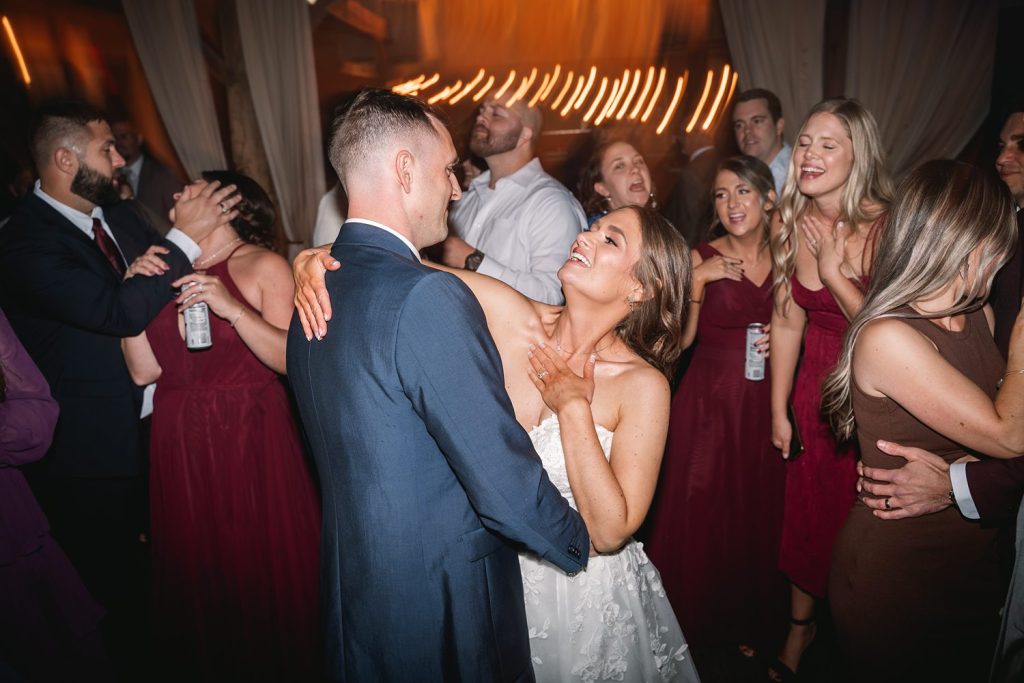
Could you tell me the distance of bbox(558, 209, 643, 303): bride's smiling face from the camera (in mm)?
1732

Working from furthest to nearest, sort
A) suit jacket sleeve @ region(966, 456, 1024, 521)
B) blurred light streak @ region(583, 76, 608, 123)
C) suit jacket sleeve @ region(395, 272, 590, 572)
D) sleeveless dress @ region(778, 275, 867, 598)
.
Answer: blurred light streak @ region(583, 76, 608, 123) < sleeveless dress @ region(778, 275, 867, 598) < suit jacket sleeve @ region(966, 456, 1024, 521) < suit jacket sleeve @ region(395, 272, 590, 572)

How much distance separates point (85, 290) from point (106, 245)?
0.53 meters

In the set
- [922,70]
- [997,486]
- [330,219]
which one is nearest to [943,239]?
[997,486]

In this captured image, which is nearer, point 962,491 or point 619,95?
Answer: point 962,491

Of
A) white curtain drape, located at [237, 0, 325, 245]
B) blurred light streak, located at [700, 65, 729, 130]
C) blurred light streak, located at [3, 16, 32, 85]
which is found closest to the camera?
white curtain drape, located at [237, 0, 325, 245]

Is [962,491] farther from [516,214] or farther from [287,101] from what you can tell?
[287,101]

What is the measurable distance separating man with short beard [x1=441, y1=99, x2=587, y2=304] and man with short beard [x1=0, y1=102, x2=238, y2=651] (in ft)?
4.05

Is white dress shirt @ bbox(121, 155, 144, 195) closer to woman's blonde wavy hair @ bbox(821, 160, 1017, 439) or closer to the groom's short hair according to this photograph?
the groom's short hair

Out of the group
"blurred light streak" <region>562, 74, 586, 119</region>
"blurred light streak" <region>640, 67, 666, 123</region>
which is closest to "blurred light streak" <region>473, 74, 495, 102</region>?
"blurred light streak" <region>562, 74, 586, 119</region>

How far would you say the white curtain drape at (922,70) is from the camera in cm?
482

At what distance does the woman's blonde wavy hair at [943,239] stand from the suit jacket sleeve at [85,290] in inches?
87.7

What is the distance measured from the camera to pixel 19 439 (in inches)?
70.7

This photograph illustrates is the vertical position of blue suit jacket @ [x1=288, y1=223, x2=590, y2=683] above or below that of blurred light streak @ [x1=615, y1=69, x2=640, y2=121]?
below

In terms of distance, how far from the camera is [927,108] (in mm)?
4949
